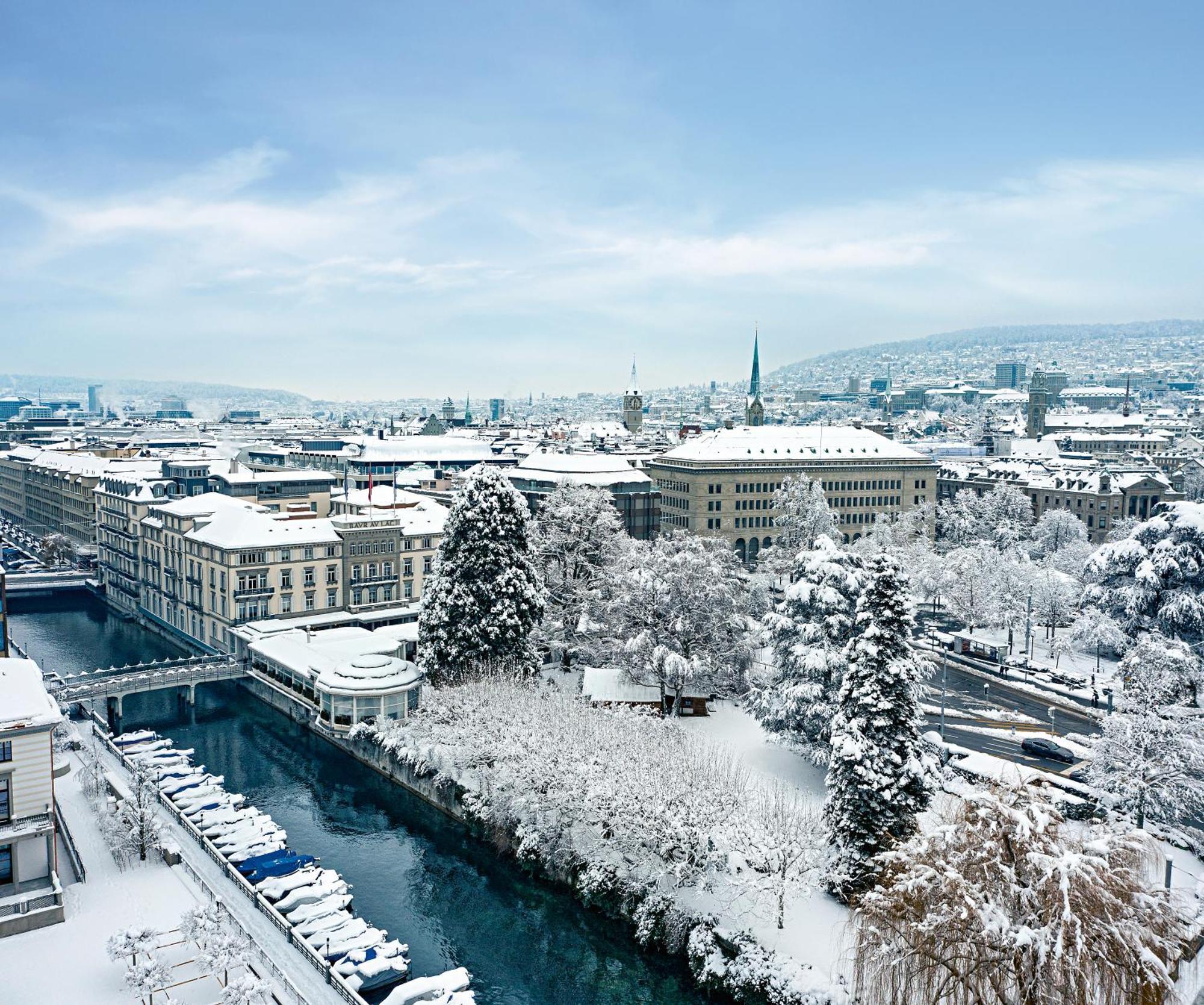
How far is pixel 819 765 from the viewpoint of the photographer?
148 feet

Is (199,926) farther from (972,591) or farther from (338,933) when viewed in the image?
(972,591)

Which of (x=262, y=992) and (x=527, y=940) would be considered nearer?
(x=262, y=992)

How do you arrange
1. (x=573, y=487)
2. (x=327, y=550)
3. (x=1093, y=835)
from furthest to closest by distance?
1. (x=327, y=550)
2. (x=573, y=487)
3. (x=1093, y=835)

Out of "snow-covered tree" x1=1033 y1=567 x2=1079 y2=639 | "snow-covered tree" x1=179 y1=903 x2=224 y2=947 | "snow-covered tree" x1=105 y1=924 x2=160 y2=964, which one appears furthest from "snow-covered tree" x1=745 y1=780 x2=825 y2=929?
"snow-covered tree" x1=1033 y1=567 x2=1079 y2=639

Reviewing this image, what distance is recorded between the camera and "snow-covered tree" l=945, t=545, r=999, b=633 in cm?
7675

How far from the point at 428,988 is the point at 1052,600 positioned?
60.1 meters

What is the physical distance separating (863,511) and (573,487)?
59.5 metres

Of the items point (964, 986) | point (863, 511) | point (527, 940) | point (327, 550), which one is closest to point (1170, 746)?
point (964, 986)

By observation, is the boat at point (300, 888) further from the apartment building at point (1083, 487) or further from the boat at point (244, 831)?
the apartment building at point (1083, 487)

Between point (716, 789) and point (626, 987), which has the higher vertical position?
point (716, 789)

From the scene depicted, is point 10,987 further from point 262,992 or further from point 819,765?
point 819,765

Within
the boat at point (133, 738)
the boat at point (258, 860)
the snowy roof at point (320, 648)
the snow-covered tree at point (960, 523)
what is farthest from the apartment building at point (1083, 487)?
the boat at point (258, 860)

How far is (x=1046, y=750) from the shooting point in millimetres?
48688

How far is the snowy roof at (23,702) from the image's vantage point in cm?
3316
